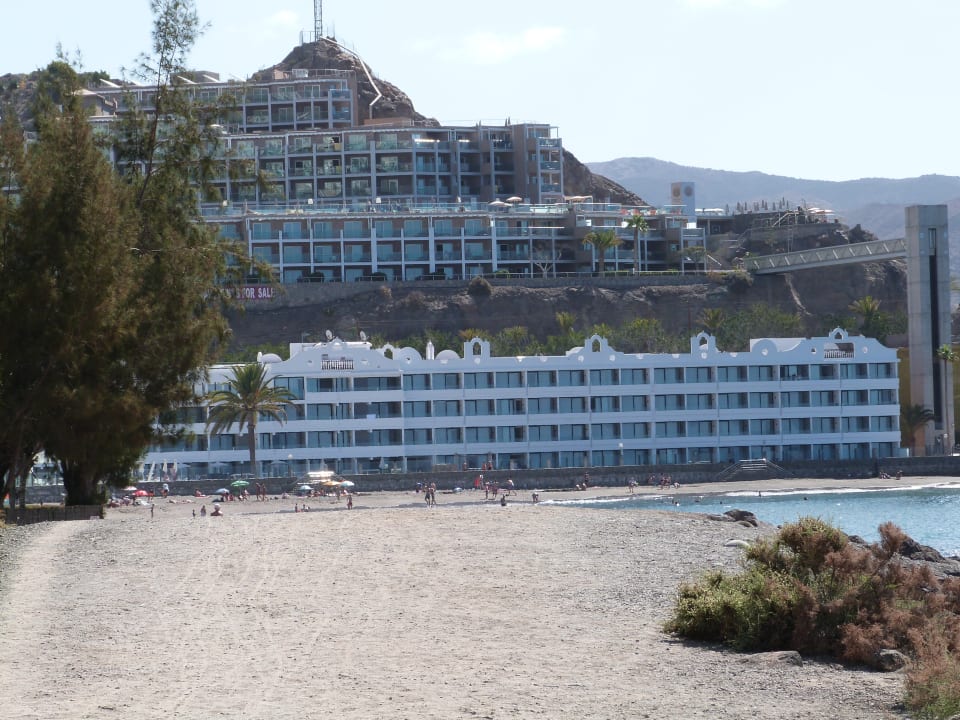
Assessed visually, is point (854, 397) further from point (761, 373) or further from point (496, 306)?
point (496, 306)

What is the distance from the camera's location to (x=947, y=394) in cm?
9250

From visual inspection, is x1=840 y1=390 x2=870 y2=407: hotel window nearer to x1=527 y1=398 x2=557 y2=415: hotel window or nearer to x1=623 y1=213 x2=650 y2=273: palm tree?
x1=527 y1=398 x2=557 y2=415: hotel window

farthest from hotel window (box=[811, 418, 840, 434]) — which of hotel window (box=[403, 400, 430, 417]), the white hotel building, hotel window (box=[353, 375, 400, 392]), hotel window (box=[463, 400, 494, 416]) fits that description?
hotel window (box=[353, 375, 400, 392])

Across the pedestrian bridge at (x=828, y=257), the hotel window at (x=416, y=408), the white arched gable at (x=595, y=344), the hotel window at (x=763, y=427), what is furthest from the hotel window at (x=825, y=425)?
the hotel window at (x=416, y=408)

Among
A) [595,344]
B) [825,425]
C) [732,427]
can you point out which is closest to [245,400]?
[595,344]

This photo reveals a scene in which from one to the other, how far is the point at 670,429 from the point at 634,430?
7.30 ft

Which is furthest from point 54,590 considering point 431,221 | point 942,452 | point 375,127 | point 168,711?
point 375,127

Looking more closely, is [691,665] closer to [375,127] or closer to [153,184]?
[153,184]

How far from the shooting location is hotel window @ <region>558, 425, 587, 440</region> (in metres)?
85.2

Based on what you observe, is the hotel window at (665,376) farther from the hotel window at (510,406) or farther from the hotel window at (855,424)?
the hotel window at (855,424)

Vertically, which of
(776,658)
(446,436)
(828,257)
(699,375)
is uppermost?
(828,257)

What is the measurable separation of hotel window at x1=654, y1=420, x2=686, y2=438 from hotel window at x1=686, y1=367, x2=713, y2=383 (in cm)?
274

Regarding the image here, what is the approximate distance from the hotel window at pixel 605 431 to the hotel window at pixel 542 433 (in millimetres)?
2341

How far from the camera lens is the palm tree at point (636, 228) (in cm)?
12306
